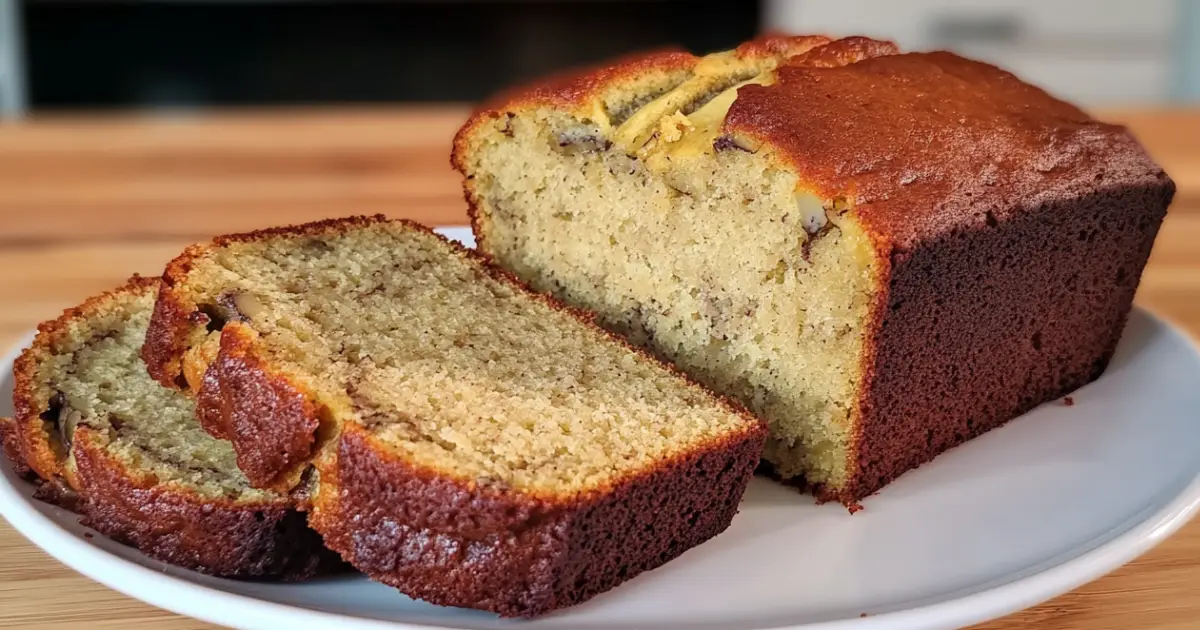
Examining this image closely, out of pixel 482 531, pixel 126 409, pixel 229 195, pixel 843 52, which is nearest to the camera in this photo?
pixel 482 531

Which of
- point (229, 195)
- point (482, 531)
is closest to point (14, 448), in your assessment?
point (482, 531)

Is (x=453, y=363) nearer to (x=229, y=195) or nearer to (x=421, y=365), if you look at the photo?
(x=421, y=365)

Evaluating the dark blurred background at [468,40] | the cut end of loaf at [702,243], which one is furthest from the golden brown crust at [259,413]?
the dark blurred background at [468,40]

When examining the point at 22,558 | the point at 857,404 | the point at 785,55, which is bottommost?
the point at 22,558

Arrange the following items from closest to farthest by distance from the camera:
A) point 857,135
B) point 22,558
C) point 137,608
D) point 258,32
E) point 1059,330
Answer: point 137,608 → point 22,558 → point 857,135 → point 1059,330 → point 258,32

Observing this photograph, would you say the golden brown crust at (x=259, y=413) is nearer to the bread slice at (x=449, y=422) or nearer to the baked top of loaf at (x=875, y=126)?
the bread slice at (x=449, y=422)

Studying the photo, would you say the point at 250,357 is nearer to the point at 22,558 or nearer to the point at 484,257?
the point at 22,558

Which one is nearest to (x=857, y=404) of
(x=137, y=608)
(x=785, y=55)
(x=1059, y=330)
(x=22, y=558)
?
(x=1059, y=330)
